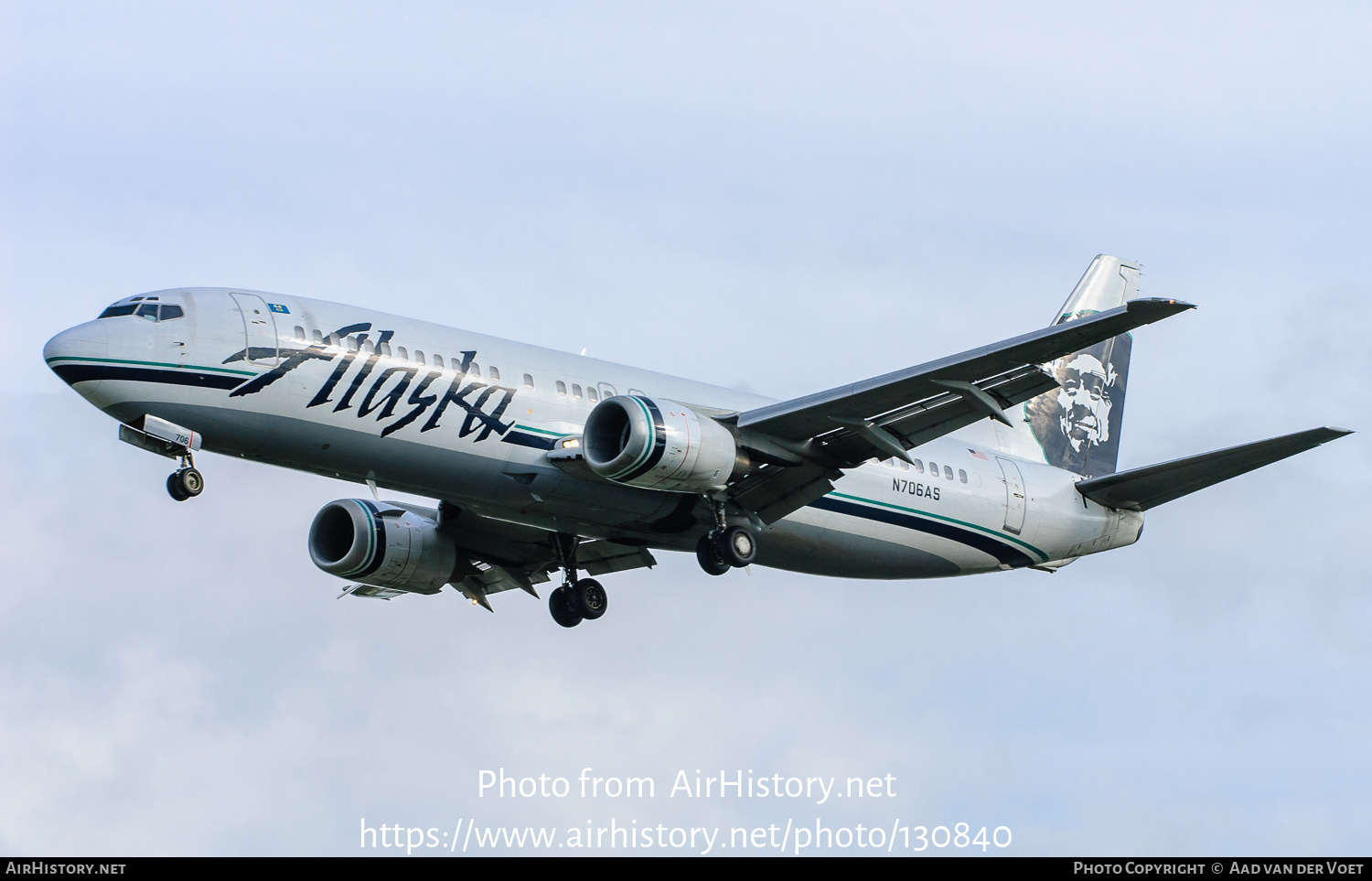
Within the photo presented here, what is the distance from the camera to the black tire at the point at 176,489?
27.6 metres

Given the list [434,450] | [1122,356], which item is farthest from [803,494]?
[1122,356]

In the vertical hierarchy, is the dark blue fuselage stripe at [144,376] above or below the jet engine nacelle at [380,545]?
below

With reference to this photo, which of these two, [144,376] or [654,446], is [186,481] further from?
[654,446]

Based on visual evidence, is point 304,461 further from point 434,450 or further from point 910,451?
point 910,451

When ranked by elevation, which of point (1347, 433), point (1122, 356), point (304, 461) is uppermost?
point (1122, 356)

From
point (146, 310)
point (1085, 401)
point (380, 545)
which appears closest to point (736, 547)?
point (380, 545)

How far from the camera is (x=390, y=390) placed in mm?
28750

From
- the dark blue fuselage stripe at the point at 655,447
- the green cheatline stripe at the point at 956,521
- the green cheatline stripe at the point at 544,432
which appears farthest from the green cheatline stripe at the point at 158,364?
the green cheatline stripe at the point at 956,521

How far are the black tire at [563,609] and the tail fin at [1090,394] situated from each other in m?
12.1

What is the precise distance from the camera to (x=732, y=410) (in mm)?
32781

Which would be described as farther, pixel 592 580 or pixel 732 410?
pixel 592 580

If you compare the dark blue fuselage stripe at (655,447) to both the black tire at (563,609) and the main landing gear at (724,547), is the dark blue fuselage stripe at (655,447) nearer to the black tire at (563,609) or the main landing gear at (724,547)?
the main landing gear at (724,547)

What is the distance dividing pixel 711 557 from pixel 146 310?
1154 centimetres

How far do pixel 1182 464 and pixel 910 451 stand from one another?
5.77 meters
